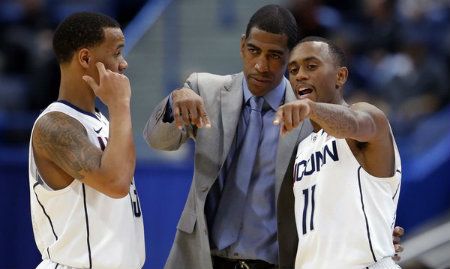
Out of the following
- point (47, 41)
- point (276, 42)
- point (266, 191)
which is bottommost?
point (266, 191)

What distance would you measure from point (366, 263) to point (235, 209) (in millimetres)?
798

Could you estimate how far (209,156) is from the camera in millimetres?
5070

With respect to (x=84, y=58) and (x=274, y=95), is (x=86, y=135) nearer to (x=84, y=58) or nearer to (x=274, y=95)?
(x=84, y=58)

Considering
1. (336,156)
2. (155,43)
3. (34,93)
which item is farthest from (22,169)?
(336,156)

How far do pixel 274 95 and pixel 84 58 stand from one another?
1069 millimetres

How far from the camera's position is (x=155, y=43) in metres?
10.5

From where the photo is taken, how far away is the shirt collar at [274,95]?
5.18 meters

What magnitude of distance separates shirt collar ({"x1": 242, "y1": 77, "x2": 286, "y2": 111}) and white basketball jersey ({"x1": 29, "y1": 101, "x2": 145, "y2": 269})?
938 millimetres

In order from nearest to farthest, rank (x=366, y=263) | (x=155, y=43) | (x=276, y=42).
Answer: (x=366, y=263), (x=276, y=42), (x=155, y=43)

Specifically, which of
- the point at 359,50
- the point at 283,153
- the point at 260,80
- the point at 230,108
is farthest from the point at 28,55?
the point at 283,153

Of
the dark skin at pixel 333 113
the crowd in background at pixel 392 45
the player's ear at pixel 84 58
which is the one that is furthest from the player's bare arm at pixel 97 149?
the crowd in background at pixel 392 45

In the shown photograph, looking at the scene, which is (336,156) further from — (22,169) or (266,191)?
(22,169)

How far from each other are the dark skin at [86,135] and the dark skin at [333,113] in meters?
0.75

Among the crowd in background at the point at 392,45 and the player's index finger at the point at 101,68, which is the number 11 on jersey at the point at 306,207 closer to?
the player's index finger at the point at 101,68
